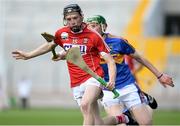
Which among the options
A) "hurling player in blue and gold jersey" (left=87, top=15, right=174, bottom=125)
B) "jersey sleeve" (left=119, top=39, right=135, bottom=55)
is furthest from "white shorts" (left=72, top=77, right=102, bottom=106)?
"jersey sleeve" (left=119, top=39, right=135, bottom=55)

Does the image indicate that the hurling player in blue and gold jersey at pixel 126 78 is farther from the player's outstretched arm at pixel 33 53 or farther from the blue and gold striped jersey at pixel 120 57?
the player's outstretched arm at pixel 33 53

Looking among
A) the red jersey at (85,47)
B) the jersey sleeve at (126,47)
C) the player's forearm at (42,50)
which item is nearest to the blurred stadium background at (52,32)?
the jersey sleeve at (126,47)

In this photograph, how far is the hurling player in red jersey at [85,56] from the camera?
1338 centimetres

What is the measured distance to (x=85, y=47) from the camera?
13602 mm

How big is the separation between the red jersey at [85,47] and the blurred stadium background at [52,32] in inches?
990

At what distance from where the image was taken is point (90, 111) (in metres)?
13.4

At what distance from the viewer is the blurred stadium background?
4025 cm

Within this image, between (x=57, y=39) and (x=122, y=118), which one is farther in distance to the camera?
(x=122, y=118)

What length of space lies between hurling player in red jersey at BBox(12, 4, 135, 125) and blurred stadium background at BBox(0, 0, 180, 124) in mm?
25119

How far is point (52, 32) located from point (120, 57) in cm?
2833

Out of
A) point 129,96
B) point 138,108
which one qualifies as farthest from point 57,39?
point 138,108

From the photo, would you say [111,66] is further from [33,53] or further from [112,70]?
[33,53]

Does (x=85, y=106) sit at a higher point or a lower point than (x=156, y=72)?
lower

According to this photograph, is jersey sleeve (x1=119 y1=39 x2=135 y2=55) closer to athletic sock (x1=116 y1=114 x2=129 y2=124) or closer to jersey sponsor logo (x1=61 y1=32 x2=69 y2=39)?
athletic sock (x1=116 y1=114 x2=129 y2=124)
